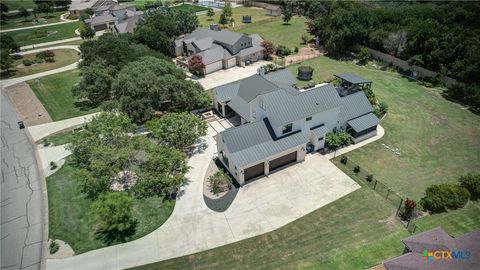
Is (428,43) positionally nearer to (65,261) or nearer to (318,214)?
(318,214)

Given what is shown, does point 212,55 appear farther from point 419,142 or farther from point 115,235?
point 115,235

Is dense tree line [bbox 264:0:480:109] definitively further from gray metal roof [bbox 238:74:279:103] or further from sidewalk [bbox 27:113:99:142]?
sidewalk [bbox 27:113:99:142]

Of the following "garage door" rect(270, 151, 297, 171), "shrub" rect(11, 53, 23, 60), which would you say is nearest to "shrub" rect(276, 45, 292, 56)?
→ "garage door" rect(270, 151, 297, 171)

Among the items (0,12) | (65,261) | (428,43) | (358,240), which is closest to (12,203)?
(65,261)

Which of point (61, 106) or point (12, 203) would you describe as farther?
point (61, 106)

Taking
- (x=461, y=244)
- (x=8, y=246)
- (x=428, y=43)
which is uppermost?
(x=428, y=43)

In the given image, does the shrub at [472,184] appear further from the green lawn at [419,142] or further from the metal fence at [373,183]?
the metal fence at [373,183]

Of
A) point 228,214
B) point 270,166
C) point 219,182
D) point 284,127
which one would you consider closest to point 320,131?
point 284,127
